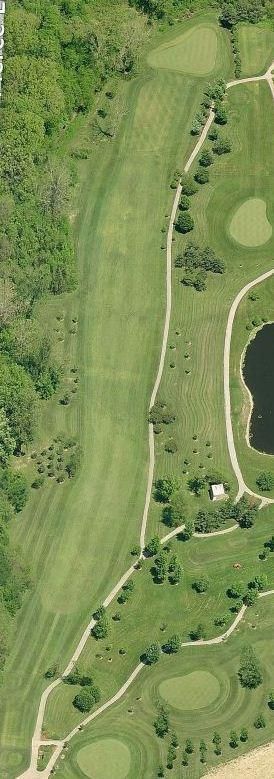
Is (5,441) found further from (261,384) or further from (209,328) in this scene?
(261,384)

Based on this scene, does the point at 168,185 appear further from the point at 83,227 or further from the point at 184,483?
the point at 184,483

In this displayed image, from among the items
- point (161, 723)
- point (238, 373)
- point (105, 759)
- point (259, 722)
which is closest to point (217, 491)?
point (238, 373)

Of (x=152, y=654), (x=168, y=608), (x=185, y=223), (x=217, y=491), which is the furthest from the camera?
(x=185, y=223)

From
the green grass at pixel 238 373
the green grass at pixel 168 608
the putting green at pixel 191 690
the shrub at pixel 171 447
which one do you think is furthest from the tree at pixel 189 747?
the shrub at pixel 171 447

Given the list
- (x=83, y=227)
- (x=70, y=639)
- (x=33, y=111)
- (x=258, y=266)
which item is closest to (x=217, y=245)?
(x=258, y=266)

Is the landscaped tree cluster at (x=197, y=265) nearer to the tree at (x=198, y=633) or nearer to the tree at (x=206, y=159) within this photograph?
the tree at (x=206, y=159)

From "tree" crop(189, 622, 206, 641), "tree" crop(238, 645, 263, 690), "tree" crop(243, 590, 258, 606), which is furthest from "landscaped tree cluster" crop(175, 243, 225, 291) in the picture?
"tree" crop(238, 645, 263, 690)
